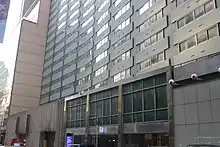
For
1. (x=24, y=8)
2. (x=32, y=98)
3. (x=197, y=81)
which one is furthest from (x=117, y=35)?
(x=24, y=8)

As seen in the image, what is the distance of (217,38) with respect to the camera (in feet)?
88.1

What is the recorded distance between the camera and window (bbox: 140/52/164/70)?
36.1 metres

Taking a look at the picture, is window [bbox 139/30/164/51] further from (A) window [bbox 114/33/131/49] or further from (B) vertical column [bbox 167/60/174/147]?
(B) vertical column [bbox 167/60/174/147]

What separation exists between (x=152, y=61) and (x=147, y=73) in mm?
10438

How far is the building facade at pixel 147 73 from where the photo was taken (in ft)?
73.8

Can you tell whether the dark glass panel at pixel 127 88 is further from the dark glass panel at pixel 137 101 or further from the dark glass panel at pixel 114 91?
the dark glass panel at pixel 114 91

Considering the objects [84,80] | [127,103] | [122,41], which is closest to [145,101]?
[127,103]

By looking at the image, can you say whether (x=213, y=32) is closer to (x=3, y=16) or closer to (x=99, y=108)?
(x=99, y=108)

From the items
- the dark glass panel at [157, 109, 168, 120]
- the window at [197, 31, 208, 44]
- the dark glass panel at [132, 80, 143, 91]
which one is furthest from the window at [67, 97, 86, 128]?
the window at [197, 31, 208, 44]

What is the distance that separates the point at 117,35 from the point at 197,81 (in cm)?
2843

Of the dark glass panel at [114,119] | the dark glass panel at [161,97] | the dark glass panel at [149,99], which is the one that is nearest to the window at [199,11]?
the dark glass panel at [161,97]

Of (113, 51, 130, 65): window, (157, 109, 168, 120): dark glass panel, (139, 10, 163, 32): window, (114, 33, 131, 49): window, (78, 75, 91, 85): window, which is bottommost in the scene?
(157, 109, 168, 120): dark glass panel

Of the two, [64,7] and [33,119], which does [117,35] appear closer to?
[33,119]

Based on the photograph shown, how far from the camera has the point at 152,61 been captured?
37.8 metres
